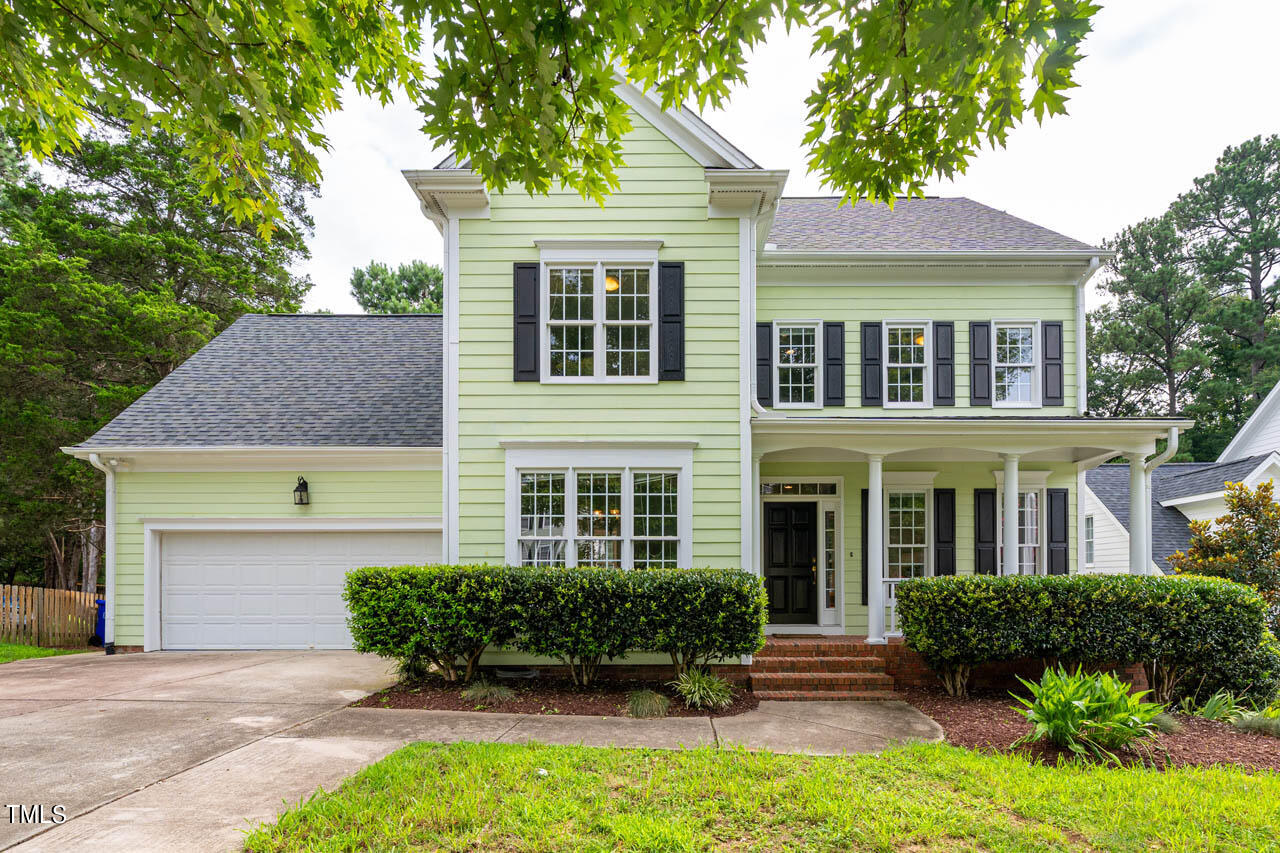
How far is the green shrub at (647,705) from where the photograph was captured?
6141 mm

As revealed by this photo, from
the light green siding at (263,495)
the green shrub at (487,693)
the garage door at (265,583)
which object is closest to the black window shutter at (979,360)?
the green shrub at (487,693)

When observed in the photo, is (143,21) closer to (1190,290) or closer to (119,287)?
(119,287)

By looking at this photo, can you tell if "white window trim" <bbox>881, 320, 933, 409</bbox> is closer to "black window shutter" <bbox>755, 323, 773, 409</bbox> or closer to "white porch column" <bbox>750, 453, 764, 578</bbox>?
"black window shutter" <bbox>755, 323, 773, 409</bbox>

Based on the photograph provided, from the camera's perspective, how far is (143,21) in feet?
11.3

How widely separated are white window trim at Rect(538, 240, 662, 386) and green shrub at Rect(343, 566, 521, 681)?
2546 mm

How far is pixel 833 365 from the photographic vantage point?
9984 mm

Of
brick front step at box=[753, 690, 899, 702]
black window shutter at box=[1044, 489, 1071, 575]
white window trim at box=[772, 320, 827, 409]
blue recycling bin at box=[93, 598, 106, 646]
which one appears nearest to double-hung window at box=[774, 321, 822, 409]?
white window trim at box=[772, 320, 827, 409]

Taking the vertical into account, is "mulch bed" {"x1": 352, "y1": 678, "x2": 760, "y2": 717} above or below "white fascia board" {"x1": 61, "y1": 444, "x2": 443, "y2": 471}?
below

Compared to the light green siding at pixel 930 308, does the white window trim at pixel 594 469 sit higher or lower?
lower

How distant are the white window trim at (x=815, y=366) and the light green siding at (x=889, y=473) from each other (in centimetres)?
93

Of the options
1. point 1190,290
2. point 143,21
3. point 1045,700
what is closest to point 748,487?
point 1045,700

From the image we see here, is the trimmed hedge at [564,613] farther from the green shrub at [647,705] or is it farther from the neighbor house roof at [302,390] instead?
the neighbor house roof at [302,390]

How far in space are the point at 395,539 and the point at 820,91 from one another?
874cm

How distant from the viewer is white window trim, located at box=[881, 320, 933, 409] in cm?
998
